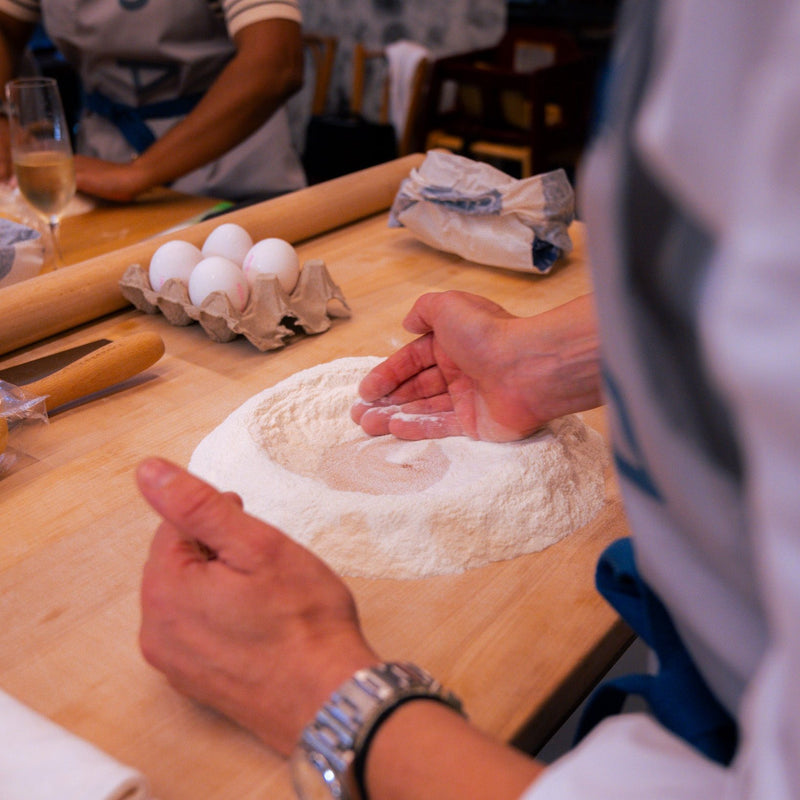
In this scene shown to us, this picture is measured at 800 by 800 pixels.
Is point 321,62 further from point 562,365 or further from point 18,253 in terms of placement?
point 562,365

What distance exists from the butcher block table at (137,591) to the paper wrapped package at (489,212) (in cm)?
18

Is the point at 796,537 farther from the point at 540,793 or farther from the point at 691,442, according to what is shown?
the point at 540,793

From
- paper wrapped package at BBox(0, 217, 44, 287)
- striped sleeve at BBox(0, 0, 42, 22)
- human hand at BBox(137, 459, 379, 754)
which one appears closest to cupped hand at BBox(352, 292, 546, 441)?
human hand at BBox(137, 459, 379, 754)

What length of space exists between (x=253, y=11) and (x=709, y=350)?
207 cm

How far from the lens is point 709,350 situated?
340 millimetres

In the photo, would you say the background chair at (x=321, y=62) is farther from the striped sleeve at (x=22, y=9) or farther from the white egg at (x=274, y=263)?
the white egg at (x=274, y=263)

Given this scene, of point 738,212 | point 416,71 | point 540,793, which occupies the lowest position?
point 416,71

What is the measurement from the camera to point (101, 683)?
0.69m

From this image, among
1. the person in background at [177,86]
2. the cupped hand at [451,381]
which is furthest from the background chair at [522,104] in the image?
the cupped hand at [451,381]

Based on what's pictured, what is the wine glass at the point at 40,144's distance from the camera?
1.48 meters

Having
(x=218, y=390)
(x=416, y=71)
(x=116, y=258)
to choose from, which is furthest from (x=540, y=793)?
(x=416, y=71)

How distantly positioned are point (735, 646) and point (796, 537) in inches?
5.3

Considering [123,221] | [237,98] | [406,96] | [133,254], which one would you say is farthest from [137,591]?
[406,96]

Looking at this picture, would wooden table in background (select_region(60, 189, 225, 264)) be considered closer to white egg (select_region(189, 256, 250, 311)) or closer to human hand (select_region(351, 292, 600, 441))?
white egg (select_region(189, 256, 250, 311))
